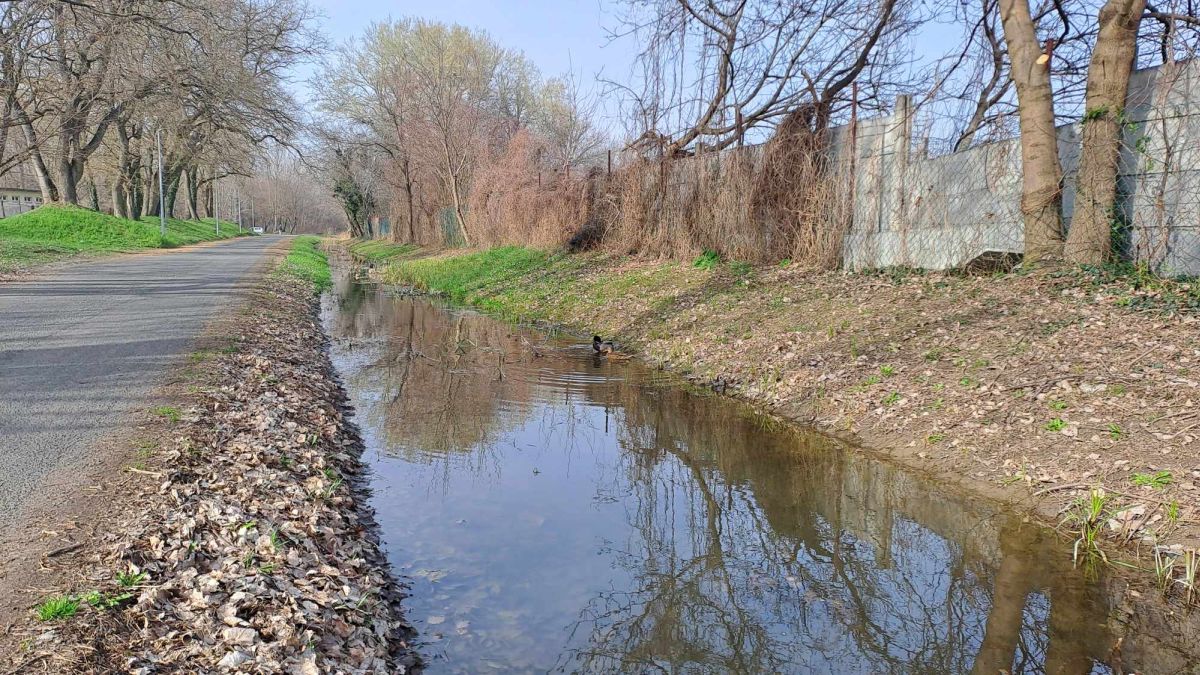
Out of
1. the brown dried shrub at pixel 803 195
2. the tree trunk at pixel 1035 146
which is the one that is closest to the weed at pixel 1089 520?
the tree trunk at pixel 1035 146

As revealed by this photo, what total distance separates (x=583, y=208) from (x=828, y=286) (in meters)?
9.88

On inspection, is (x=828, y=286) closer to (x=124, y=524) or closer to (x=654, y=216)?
(x=654, y=216)

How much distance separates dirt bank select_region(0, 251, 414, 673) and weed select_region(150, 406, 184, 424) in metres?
0.02

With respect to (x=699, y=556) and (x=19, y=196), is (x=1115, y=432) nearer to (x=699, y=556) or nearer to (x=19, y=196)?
(x=699, y=556)

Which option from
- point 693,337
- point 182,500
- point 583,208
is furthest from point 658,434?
point 583,208

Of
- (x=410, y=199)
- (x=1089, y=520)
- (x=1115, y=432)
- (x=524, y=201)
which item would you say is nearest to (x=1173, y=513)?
(x=1089, y=520)

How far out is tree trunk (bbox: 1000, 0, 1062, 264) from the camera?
8.36 m

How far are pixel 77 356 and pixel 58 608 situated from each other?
17.7 ft

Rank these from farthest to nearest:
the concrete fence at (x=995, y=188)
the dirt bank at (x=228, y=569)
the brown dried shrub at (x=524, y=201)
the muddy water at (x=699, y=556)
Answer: the brown dried shrub at (x=524, y=201), the concrete fence at (x=995, y=188), the muddy water at (x=699, y=556), the dirt bank at (x=228, y=569)

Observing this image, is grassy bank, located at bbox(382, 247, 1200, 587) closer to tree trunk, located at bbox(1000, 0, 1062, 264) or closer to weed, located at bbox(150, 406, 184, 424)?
tree trunk, located at bbox(1000, 0, 1062, 264)

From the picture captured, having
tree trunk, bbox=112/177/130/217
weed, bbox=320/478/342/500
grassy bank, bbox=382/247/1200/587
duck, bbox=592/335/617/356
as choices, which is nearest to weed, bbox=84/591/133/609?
weed, bbox=320/478/342/500

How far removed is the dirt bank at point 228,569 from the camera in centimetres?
272

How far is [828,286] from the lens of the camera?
10.7 metres

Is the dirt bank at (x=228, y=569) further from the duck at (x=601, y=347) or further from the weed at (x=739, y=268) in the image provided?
the weed at (x=739, y=268)
